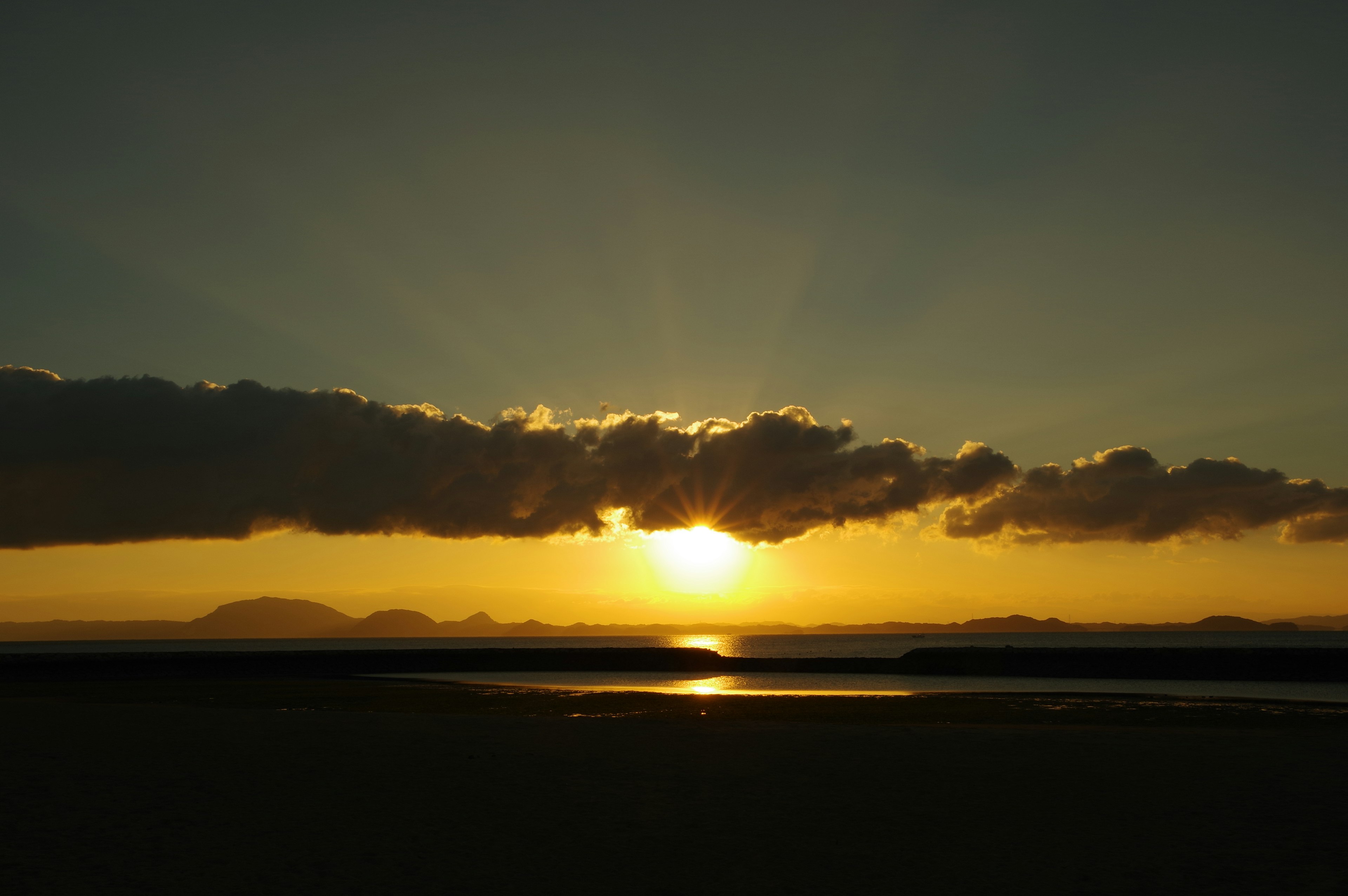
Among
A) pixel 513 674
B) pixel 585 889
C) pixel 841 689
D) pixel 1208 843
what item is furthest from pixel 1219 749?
pixel 513 674

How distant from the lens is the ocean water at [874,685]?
1932 inches

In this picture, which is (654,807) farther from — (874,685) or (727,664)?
(727,664)

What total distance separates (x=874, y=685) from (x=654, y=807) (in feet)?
166

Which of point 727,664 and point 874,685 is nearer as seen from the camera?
point 874,685

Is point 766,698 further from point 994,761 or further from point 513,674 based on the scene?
point 513,674

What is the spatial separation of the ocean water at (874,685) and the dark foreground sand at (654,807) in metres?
23.4

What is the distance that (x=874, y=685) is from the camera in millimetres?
60625

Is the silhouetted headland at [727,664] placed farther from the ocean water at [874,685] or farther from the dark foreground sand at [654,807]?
the dark foreground sand at [654,807]

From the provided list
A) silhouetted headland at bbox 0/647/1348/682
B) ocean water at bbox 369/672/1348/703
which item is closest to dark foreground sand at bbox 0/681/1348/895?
ocean water at bbox 369/672/1348/703

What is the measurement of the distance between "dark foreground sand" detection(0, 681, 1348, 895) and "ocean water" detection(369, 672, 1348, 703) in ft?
76.8

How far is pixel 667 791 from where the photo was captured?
14.5 m

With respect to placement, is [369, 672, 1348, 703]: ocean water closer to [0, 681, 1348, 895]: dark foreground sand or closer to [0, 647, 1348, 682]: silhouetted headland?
[0, 647, 1348, 682]: silhouetted headland

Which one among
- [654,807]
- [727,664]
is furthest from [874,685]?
[654,807]

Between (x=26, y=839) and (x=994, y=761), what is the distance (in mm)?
15587
